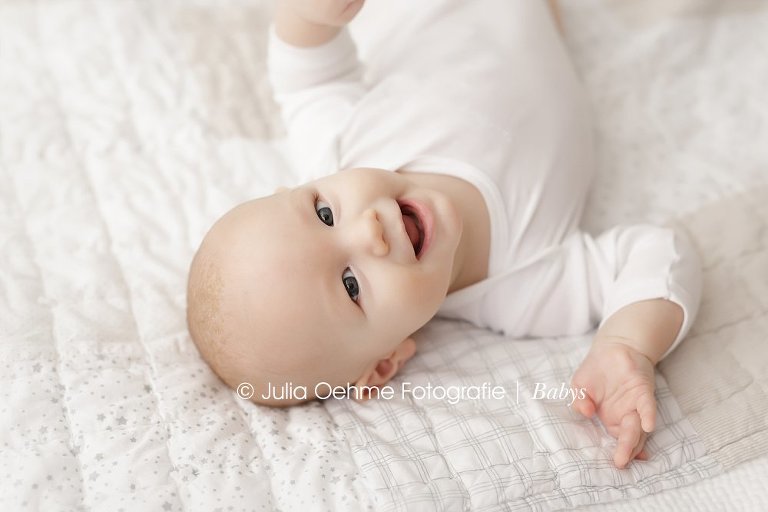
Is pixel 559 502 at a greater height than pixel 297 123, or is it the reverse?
pixel 297 123

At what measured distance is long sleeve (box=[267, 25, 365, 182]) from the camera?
1.35 metres

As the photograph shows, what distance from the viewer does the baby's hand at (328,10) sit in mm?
1223

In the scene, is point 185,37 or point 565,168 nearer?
point 565,168

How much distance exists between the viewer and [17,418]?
0.96m

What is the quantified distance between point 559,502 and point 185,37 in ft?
3.70

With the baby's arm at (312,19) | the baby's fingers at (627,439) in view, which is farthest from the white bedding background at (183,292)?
the baby's arm at (312,19)

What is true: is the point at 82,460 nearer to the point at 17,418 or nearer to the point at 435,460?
the point at 17,418

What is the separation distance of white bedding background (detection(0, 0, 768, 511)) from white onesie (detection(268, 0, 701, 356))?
7 cm

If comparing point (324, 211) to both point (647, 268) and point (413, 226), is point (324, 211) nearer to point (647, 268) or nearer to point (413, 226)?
point (413, 226)

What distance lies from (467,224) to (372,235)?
10.4 inches

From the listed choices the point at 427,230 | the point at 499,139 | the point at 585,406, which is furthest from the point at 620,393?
the point at 499,139

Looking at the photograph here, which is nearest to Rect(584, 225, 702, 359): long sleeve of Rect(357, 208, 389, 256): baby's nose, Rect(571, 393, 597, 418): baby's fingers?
Rect(571, 393, 597, 418): baby's fingers

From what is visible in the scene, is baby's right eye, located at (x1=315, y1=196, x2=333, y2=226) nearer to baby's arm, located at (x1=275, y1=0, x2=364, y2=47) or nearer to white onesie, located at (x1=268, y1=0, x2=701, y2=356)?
white onesie, located at (x1=268, y1=0, x2=701, y2=356)

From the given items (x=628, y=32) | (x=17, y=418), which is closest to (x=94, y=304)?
(x=17, y=418)
